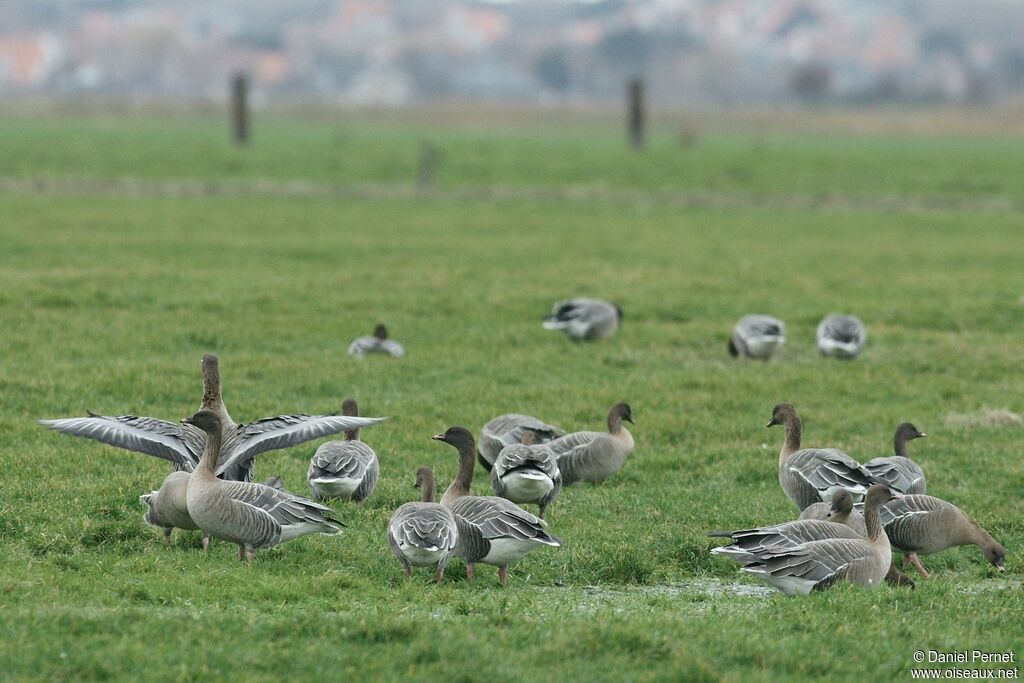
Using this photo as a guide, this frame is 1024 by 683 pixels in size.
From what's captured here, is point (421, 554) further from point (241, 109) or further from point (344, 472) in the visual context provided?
point (241, 109)

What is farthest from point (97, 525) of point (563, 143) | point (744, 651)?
point (563, 143)

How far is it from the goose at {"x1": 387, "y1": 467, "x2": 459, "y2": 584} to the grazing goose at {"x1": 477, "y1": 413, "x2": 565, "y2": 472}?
9.07 ft

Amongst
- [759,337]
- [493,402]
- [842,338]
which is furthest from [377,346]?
[842,338]

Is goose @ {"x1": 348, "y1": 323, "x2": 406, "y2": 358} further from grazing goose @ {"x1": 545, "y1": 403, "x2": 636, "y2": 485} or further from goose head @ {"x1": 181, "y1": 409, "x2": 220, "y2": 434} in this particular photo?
goose head @ {"x1": 181, "y1": 409, "x2": 220, "y2": 434}

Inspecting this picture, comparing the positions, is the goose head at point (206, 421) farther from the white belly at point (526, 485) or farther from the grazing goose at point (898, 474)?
the grazing goose at point (898, 474)

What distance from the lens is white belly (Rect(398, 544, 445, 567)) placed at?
8258 mm

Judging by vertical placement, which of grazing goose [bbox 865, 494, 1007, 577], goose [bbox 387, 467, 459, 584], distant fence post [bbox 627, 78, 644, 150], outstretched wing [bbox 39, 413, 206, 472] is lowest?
grazing goose [bbox 865, 494, 1007, 577]

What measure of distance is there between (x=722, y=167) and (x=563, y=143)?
66.7 feet

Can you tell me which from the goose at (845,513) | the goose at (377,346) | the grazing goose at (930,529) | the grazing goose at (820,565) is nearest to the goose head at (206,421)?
the grazing goose at (820,565)

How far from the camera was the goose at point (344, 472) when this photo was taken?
10.1m

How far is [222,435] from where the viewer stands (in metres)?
9.70

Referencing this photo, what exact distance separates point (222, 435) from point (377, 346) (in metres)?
6.35

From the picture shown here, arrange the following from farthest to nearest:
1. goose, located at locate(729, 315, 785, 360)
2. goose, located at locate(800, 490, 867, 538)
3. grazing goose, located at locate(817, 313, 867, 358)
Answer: grazing goose, located at locate(817, 313, 867, 358), goose, located at locate(729, 315, 785, 360), goose, located at locate(800, 490, 867, 538)

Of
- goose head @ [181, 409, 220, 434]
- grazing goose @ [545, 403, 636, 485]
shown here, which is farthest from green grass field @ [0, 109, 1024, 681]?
goose head @ [181, 409, 220, 434]
